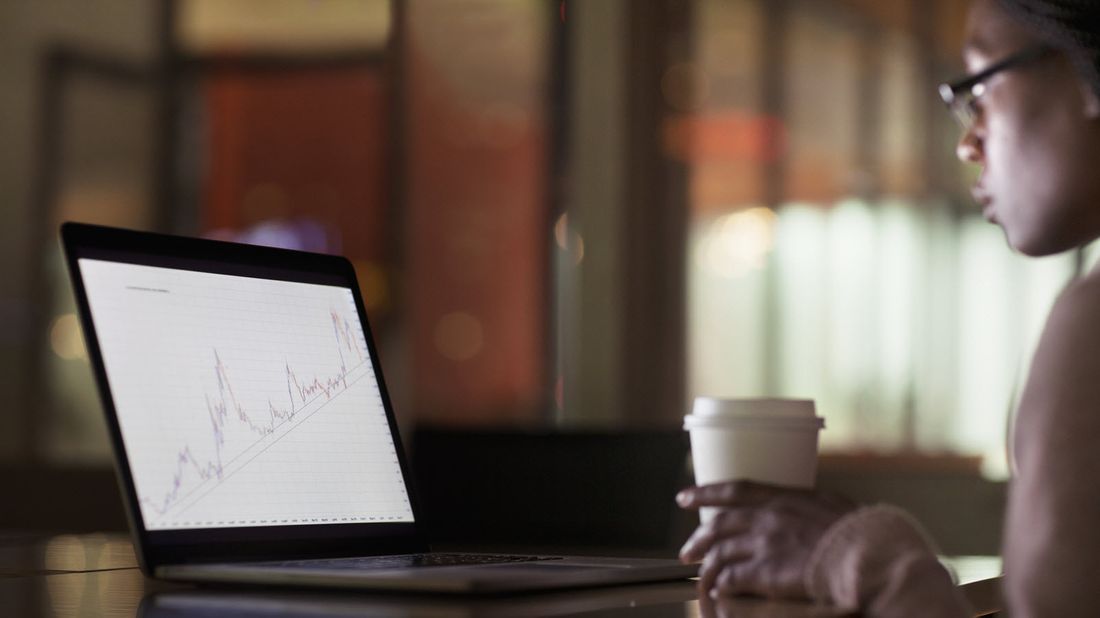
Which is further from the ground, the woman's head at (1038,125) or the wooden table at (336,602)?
the woman's head at (1038,125)

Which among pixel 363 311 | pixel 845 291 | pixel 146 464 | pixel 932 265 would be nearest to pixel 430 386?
pixel 845 291

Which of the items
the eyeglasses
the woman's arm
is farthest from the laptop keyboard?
Answer: the eyeglasses

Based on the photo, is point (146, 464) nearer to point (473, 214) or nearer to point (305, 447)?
point (305, 447)

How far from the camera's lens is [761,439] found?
108cm

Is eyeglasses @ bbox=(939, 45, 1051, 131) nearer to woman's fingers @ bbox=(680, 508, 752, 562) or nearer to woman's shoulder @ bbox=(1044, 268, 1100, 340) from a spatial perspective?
woman's shoulder @ bbox=(1044, 268, 1100, 340)

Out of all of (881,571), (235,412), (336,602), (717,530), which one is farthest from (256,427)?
(881,571)

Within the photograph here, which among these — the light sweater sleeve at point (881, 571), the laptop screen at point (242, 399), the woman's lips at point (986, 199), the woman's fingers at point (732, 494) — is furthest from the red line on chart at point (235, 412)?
the woman's lips at point (986, 199)

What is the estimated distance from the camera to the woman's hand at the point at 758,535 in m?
1.03

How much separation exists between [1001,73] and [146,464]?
768mm

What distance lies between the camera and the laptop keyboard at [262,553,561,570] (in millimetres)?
1117

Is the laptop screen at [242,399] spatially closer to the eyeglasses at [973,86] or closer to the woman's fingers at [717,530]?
the woman's fingers at [717,530]

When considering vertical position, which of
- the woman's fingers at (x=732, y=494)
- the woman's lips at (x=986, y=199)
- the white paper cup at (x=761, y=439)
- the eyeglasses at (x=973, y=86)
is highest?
the eyeglasses at (x=973, y=86)

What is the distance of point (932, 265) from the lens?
4.23 meters

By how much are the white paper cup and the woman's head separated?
26 centimetres
